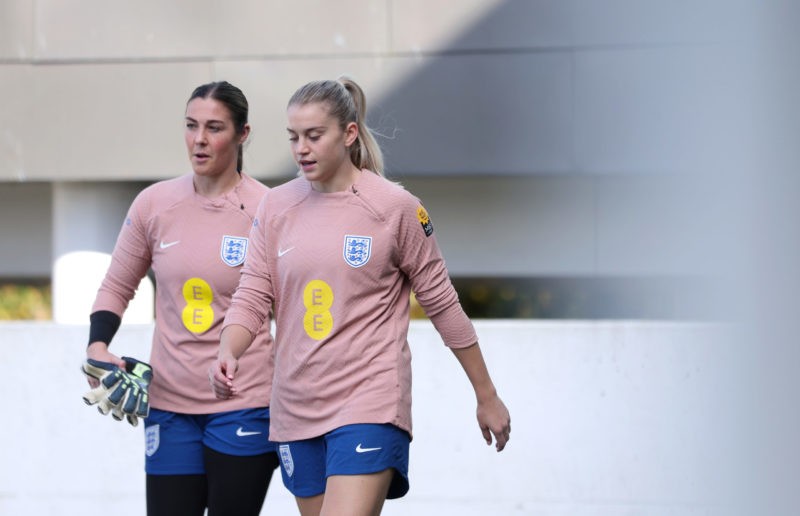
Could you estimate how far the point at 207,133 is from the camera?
4.11m

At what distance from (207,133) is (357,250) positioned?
0.89 metres

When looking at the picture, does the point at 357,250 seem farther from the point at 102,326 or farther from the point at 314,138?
the point at 102,326

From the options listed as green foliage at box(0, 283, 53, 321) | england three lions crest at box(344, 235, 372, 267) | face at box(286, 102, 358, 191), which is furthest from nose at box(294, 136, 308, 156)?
green foliage at box(0, 283, 53, 321)

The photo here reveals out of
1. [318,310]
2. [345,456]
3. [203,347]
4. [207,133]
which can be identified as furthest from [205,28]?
[345,456]

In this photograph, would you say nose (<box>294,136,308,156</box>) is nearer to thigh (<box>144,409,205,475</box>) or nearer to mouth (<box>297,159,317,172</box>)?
mouth (<box>297,159,317,172</box>)

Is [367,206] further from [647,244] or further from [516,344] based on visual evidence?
[647,244]

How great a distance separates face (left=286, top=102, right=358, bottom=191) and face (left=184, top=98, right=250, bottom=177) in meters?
0.60

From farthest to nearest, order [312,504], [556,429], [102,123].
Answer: [102,123] → [556,429] → [312,504]

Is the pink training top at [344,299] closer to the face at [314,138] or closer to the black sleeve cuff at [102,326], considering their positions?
the face at [314,138]

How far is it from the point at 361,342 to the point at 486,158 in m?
3.82

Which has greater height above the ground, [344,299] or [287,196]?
[287,196]

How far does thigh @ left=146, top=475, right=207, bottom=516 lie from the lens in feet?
13.4

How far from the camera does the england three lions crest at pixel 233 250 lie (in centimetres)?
409

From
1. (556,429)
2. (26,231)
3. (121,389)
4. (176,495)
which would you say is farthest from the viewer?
(26,231)
